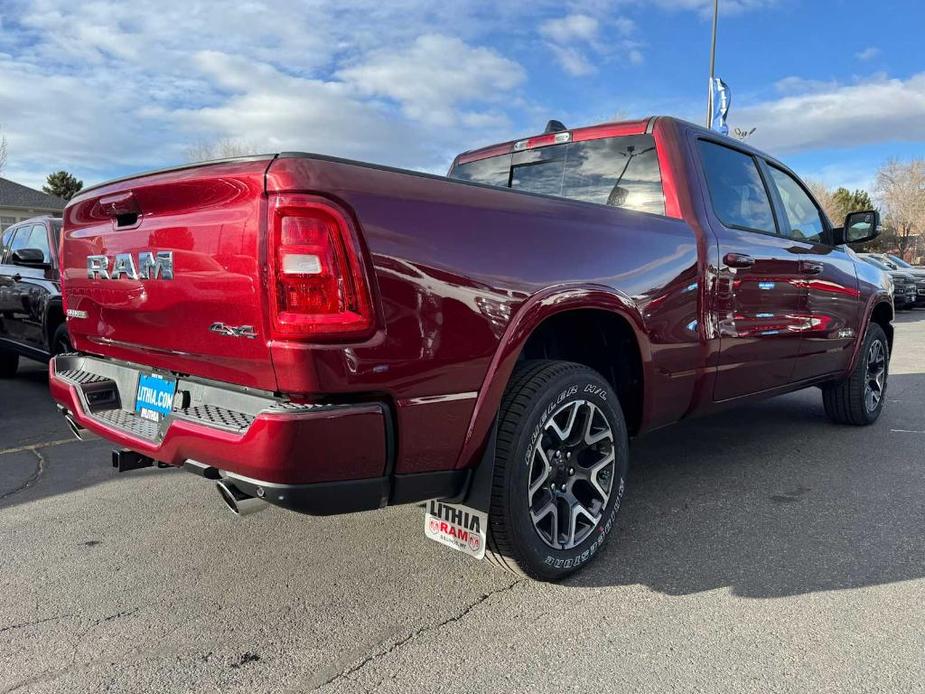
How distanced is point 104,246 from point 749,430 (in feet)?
14.8

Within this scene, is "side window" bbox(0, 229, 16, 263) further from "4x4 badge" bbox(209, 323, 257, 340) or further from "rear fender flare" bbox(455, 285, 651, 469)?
"rear fender flare" bbox(455, 285, 651, 469)

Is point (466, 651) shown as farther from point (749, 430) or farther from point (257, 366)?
point (749, 430)

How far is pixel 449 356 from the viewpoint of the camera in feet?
7.40

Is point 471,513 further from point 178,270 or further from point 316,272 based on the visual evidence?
point 178,270

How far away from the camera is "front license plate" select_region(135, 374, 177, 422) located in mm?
2557

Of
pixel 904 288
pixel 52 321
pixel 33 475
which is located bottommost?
pixel 33 475

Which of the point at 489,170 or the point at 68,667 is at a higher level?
the point at 489,170

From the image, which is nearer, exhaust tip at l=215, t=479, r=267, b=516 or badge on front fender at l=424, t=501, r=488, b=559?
exhaust tip at l=215, t=479, r=267, b=516

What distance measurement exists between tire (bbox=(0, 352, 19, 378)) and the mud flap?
6965 mm

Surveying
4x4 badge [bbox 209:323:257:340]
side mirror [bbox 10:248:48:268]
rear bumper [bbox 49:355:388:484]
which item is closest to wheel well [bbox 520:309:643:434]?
rear bumper [bbox 49:355:388:484]

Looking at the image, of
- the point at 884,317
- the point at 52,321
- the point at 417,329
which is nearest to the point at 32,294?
the point at 52,321

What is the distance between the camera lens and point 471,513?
2.49 m

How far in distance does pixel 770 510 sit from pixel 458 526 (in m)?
1.91

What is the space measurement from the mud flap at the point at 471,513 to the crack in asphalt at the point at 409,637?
23 centimetres
